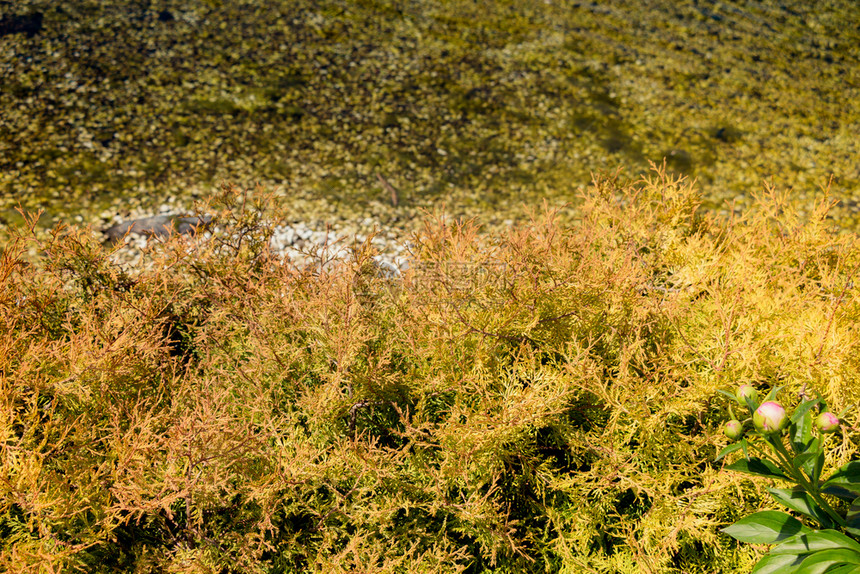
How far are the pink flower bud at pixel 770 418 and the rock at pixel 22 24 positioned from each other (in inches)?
311

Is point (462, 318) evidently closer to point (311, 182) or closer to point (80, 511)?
point (80, 511)

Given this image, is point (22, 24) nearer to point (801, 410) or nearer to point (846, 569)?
point (801, 410)

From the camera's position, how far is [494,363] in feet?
6.59

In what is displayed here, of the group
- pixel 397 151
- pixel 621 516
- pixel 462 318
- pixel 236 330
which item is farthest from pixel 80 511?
pixel 397 151

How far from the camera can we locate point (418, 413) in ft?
6.05

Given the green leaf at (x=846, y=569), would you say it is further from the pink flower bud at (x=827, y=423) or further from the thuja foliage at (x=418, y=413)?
the thuja foliage at (x=418, y=413)

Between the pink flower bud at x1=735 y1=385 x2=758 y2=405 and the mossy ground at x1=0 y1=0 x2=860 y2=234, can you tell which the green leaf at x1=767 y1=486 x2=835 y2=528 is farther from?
the mossy ground at x1=0 y1=0 x2=860 y2=234

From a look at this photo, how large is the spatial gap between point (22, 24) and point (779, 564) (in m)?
8.41

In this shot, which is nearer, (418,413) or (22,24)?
(418,413)

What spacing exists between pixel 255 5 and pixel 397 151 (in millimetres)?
3710

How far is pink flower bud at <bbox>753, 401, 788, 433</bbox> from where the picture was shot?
3.80 feet

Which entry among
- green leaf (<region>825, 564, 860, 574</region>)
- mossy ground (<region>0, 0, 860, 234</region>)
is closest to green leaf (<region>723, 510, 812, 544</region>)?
green leaf (<region>825, 564, 860, 574</region>)

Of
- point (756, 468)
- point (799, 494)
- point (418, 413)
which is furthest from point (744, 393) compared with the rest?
point (418, 413)

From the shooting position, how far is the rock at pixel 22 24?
20.6 ft
